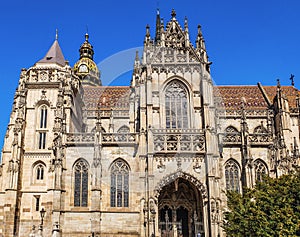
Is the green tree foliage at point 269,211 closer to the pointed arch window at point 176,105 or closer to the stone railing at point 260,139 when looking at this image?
the stone railing at point 260,139

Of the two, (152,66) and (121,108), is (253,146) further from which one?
(121,108)

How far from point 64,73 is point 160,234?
18.8 meters

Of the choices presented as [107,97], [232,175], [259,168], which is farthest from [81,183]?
[107,97]

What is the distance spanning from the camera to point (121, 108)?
139 ft

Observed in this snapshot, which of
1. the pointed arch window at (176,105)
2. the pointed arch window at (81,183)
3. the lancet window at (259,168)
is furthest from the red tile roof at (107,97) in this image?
the lancet window at (259,168)

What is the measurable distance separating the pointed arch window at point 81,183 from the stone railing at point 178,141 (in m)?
6.03

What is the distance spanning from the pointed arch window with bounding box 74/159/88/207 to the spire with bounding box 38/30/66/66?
1386 centimetres

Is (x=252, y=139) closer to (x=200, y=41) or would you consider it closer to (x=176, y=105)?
(x=176, y=105)

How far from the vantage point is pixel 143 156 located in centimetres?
3106

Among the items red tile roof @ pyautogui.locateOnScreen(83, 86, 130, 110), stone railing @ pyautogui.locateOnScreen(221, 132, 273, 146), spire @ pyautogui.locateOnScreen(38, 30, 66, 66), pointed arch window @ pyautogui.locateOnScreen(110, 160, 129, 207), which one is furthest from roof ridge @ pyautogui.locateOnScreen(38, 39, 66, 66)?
stone railing @ pyautogui.locateOnScreen(221, 132, 273, 146)

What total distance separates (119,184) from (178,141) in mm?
5830

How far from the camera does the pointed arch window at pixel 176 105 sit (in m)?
34.4

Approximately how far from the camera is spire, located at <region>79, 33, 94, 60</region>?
2906 inches

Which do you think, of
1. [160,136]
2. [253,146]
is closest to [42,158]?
[160,136]
